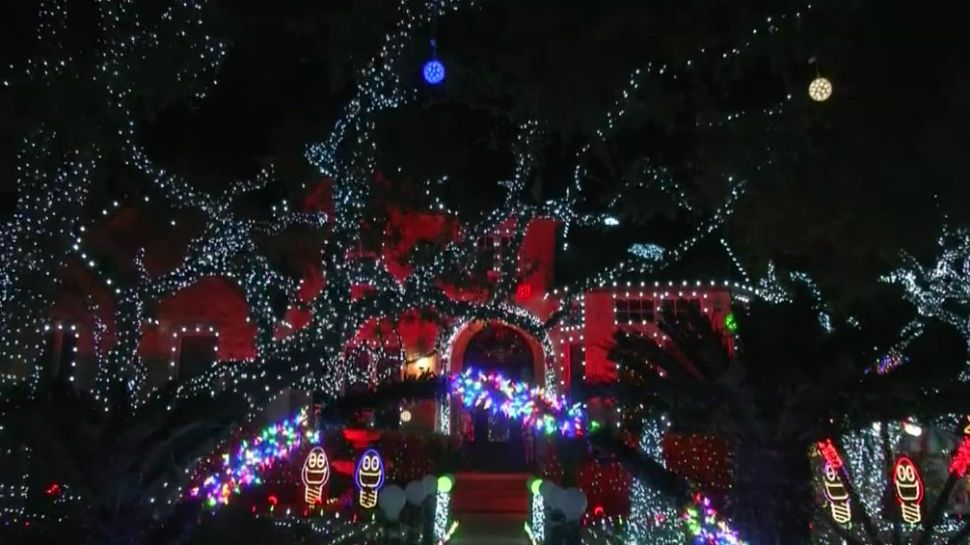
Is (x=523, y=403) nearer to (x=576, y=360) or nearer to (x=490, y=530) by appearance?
(x=490, y=530)

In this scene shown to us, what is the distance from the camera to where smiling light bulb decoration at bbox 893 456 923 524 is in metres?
14.0

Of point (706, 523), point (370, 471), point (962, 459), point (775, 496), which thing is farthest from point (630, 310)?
point (775, 496)

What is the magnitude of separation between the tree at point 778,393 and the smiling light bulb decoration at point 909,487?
648 cm

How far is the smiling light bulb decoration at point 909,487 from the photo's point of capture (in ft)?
45.8

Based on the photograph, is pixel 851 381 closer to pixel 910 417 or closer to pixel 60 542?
pixel 910 417

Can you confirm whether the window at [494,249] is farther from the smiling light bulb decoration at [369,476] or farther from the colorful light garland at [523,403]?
the colorful light garland at [523,403]

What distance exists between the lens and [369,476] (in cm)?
1459

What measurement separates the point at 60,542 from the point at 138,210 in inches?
388

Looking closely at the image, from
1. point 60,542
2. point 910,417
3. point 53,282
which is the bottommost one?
point 60,542

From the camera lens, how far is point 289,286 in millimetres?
14984

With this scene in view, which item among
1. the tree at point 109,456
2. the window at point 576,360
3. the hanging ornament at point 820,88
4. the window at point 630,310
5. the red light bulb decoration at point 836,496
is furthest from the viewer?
the window at point 630,310

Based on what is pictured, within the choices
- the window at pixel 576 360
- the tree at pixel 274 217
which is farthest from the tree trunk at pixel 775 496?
the window at pixel 576 360

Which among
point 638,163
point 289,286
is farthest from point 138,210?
point 638,163

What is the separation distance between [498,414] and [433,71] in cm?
1010
